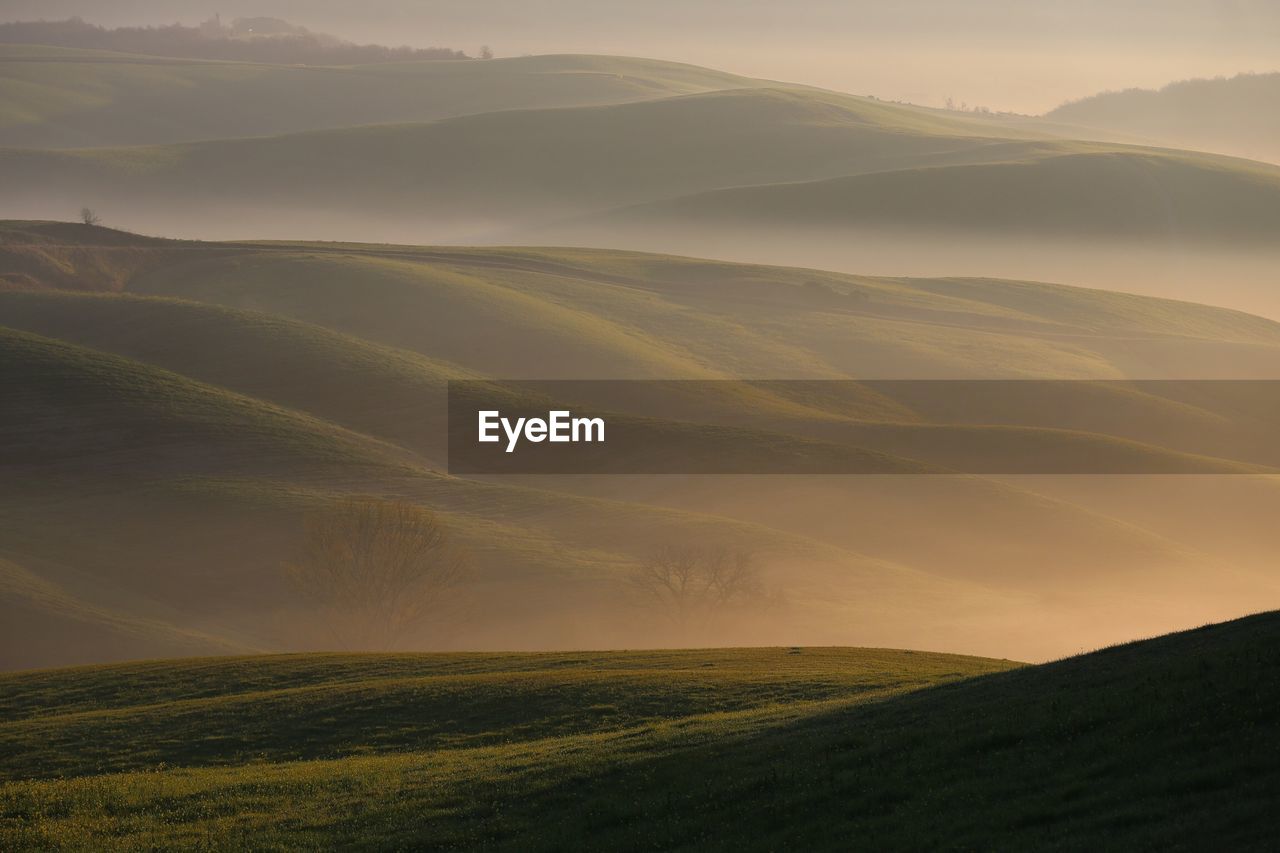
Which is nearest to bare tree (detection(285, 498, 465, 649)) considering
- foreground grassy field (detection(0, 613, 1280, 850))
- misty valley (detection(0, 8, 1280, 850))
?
misty valley (detection(0, 8, 1280, 850))

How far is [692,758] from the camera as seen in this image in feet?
76.2

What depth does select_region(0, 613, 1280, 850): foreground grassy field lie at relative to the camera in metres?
16.6

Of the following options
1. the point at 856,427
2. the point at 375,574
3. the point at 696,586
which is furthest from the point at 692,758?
the point at 856,427

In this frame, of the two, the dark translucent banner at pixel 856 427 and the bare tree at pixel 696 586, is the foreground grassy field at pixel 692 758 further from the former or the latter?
Result: the dark translucent banner at pixel 856 427

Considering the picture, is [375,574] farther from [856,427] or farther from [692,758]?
[856,427]

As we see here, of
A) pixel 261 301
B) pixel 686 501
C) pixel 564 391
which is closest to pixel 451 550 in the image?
pixel 686 501

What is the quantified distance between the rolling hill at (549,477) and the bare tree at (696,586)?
1485 mm

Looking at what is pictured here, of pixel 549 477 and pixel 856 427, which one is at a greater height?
pixel 856 427

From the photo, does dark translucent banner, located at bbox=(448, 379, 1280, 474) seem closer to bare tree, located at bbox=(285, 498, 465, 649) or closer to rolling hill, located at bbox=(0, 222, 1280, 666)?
rolling hill, located at bbox=(0, 222, 1280, 666)

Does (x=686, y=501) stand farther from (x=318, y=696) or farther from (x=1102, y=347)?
(x=1102, y=347)

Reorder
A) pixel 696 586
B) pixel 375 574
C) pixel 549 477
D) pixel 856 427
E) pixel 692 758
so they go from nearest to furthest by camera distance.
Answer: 1. pixel 692 758
2. pixel 375 574
3. pixel 696 586
4. pixel 549 477
5. pixel 856 427

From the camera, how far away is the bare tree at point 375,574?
73.5 metres

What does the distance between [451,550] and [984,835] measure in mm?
65443

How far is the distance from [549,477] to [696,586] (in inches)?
1020
